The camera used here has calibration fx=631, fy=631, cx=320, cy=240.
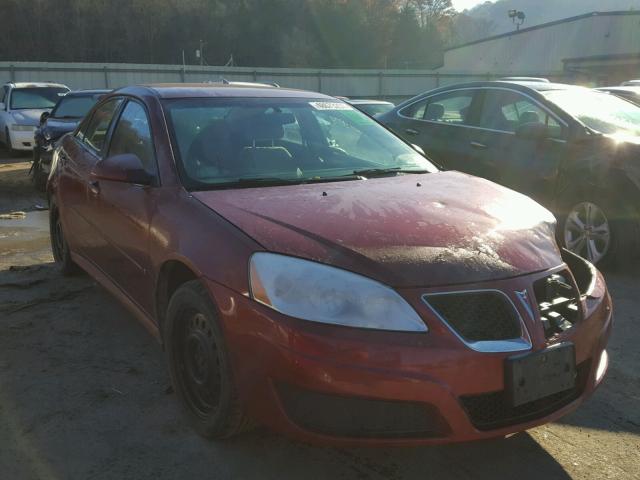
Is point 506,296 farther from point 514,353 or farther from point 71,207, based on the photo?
point 71,207

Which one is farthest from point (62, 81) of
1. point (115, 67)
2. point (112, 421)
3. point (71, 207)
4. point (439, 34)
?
point (439, 34)

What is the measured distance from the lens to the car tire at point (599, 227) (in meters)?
5.03

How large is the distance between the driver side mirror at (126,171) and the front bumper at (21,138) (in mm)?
12271

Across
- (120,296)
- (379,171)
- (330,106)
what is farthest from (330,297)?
(330,106)

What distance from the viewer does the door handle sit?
387 cm

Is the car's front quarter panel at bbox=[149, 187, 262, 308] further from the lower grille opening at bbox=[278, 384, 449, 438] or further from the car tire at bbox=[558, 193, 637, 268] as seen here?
the car tire at bbox=[558, 193, 637, 268]

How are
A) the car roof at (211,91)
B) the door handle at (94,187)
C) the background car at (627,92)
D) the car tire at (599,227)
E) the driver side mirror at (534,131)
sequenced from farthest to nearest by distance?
the background car at (627,92) → the driver side mirror at (534,131) → the car tire at (599,227) → the door handle at (94,187) → the car roof at (211,91)

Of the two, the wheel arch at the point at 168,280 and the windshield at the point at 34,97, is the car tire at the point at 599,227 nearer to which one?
the wheel arch at the point at 168,280

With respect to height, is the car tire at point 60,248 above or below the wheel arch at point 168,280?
below

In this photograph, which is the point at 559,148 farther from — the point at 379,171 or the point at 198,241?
the point at 198,241

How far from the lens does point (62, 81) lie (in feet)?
84.7

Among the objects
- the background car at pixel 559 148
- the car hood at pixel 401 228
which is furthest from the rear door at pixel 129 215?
the background car at pixel 559 148

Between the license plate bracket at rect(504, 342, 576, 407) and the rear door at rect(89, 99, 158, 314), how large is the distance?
1776 millimetres

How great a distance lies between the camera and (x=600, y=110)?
233 inches
